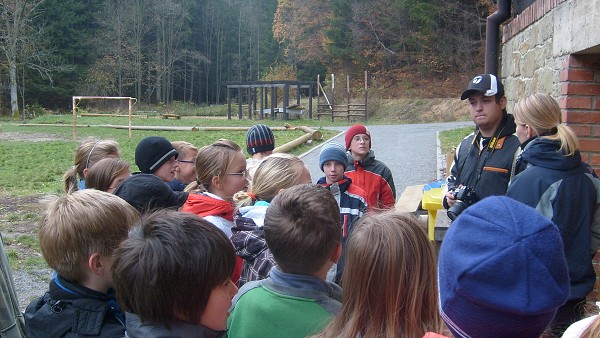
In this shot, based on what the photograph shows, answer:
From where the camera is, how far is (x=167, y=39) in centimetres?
6406

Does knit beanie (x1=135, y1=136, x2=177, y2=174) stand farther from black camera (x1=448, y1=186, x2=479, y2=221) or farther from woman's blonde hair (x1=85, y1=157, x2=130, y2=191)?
black camera (x1=448, y1=186, x2=479, y2=221)

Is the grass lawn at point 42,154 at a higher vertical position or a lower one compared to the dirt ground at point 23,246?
higher

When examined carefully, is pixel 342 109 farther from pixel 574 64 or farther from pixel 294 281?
pixel 294 281

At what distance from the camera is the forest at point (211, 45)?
43.7 m

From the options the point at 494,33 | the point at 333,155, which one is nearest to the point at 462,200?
the point at 333,155

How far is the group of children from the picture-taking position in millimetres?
1138

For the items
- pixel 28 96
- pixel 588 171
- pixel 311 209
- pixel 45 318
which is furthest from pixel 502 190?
pixel 28 96

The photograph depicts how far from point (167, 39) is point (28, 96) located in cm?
1735

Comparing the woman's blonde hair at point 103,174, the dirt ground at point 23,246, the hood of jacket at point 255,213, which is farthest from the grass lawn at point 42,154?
the hood of jacket at point 255,213

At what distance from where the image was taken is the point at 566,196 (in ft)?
9.39

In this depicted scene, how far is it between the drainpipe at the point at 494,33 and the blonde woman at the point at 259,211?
4.10 meters

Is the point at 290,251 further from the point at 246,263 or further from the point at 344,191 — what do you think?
the point at 344,191

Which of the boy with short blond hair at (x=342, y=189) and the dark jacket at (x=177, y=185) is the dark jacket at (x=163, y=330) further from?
the dark jacket at (x=177, y=185)

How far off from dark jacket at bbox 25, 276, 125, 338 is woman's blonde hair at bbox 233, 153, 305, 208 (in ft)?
3.71
